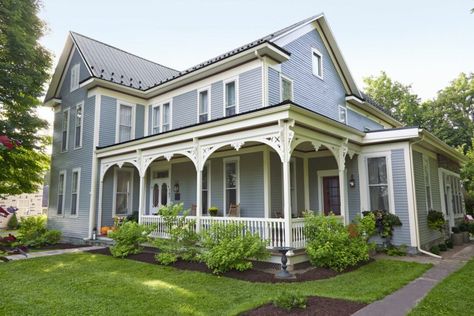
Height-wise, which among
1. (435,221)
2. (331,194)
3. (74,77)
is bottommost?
(435,221)

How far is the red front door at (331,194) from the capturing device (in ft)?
38.7

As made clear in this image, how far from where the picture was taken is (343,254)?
25.0 feet

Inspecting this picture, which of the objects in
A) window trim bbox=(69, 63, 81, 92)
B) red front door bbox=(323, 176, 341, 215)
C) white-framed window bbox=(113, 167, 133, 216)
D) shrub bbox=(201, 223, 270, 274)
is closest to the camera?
shrub bbox=(201, 223, 270, 274)

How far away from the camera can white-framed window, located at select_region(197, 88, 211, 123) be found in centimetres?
1256

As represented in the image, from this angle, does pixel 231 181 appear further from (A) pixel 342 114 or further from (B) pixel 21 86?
(B) pixel 21 86

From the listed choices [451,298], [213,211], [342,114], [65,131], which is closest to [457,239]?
[342,114]

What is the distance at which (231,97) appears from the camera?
1191 cm

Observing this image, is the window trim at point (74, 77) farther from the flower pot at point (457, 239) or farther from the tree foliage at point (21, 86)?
the flower pot at point (457, 239)

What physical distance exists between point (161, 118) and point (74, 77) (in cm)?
516

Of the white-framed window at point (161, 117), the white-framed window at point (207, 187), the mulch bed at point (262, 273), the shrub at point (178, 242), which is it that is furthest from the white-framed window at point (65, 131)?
the mulch bed at point (262, 273)

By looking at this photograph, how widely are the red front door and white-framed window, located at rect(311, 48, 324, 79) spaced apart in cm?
473

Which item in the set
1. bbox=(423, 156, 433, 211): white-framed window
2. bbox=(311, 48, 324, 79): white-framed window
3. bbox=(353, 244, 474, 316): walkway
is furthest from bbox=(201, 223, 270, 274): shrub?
bbox=(311, 48, 324, 79): white-framed window

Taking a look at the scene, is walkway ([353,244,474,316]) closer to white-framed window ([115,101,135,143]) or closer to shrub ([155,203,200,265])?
shrub ([155,203,200,265])

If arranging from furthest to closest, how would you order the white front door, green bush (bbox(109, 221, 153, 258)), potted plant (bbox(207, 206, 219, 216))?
1. the white front door
2. potted plant (bbox(207, 206, 219, 216))
3. green bush (bbox(109, 221, 153, 258))
